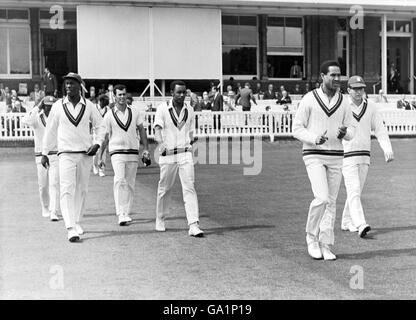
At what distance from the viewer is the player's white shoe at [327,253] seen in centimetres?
791

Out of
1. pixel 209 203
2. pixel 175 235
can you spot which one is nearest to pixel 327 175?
pixel 175 235

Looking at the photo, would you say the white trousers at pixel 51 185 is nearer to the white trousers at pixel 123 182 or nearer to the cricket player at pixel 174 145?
the white trousers at pixel 123 182

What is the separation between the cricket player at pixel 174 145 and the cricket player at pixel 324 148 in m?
2.05

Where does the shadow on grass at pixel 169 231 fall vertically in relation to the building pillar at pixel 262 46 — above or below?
below

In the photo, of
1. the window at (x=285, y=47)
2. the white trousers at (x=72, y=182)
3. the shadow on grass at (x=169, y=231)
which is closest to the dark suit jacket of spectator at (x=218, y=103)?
the window at (x=285, y=47)

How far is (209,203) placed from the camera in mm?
12500

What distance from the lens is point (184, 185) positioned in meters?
9.65

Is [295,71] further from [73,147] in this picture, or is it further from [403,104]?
[73,147]

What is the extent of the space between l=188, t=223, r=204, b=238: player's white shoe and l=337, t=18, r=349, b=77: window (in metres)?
26.6

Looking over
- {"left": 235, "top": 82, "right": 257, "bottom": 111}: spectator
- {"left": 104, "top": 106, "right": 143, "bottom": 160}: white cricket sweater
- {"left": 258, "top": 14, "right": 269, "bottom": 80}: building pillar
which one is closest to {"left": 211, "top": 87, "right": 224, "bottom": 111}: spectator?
{"left": 235, "top": 82, "right": 257, "bottom": 111}: spectator

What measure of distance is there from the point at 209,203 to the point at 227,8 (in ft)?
64.3

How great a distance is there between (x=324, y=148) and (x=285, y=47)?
26.5m

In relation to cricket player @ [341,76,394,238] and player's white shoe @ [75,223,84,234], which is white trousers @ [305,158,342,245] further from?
player's white shoe @ [75,223,84,234]

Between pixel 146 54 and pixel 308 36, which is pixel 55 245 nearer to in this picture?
pixel 146 54
